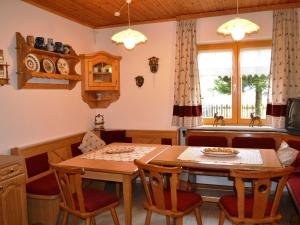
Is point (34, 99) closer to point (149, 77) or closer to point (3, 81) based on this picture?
point (3, 81)

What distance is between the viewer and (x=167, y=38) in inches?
176

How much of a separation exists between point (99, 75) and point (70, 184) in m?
2.47

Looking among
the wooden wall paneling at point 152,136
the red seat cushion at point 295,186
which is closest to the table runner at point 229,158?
the red seat cushion at point 295,186

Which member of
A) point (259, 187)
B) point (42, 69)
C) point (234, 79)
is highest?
point (42, 69)

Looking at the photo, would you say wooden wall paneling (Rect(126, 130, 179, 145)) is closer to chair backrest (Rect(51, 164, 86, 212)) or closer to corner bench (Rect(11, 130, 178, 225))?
corner bench (Rect(11, 130, 178, 225))

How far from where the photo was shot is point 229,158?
9.07 feet

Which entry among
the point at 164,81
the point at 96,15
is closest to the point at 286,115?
the point at 164,81

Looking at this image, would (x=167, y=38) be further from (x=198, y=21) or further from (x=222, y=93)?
(x=222, y=93)

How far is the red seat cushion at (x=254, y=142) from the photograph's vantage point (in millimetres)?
3822

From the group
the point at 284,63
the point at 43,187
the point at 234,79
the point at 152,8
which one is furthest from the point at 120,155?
the point at 284,63

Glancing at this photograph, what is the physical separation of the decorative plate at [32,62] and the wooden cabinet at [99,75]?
98 centimetres

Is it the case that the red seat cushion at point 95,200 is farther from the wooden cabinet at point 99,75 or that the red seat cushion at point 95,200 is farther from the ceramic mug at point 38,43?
the wooden cabinet at point 99,75

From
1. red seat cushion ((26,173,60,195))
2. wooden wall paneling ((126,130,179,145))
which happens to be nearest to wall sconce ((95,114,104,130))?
wooden wall paneling ((126,130,179,145))

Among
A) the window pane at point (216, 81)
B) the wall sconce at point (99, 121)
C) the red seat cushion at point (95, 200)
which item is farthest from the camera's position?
the wall sconce at point (99, 121)
